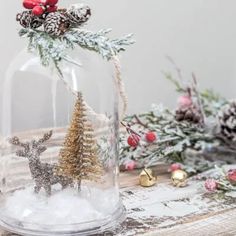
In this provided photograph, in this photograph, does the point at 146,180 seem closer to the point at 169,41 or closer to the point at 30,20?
the point at 30,20

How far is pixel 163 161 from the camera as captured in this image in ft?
3.30

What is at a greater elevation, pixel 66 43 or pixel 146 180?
pixel 66 43

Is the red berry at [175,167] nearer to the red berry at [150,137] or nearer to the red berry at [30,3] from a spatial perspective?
the red berry at [150,137]

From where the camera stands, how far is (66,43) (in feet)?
2.31

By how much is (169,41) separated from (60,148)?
81cm

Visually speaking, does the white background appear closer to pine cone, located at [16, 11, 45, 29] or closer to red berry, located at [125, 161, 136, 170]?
red berry, located at [125, 161, 136, 170]

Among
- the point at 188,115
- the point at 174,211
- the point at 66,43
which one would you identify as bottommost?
the point at 174,211

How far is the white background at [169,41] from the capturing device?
1397 millimetres

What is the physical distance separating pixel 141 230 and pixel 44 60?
244 mm

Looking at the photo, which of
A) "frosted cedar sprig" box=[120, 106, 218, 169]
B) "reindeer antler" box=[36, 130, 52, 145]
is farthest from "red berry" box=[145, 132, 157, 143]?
"reindeer antler" box=[36, 130, 52, 145]

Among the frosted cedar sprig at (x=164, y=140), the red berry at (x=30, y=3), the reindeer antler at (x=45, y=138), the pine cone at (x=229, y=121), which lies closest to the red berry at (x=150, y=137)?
the frosted cedar sprig at (x=164, y=140)

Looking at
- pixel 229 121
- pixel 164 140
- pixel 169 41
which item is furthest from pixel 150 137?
pixel 169 41

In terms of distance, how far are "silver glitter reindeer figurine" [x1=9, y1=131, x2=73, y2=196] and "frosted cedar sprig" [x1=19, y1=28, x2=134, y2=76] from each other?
0.36ft

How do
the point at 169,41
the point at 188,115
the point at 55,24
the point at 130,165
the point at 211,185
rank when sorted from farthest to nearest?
the point at 169,41, the point at 188,115, the point at 130,165, the point at 211,185, the point at 55,24
